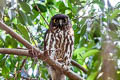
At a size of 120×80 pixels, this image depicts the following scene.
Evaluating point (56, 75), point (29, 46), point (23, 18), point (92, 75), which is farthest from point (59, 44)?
point (92, 75)

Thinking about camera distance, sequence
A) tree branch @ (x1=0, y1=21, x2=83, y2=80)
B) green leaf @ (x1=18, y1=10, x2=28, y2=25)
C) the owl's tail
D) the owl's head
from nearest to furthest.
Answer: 1. tree branch @ (x1=0, y1=21, x2=83, y2=80)
2. green leaf @ (x1=18, y1=10, x2=28, y2=25)
3. the owl's tail
4. the owl's head

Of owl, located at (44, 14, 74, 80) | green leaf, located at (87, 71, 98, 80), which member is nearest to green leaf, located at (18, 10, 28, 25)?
owl, located at (44, 14, 74, 80)

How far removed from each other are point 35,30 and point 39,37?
21 cm

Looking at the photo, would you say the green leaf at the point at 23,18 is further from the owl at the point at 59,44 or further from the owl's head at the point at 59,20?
the owl's head at the point at 59,20

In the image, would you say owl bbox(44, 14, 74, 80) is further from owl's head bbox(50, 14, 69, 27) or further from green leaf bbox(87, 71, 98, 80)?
green leaf bbox(87, 71, 98, 80)

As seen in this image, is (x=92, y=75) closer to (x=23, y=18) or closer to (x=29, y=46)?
(x=29, y=46)

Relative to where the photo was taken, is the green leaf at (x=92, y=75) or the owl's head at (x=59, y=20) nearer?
the green leaf at (x=92, y=75)

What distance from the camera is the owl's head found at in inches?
121

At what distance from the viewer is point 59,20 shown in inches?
125

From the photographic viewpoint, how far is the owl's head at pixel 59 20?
10.0ft

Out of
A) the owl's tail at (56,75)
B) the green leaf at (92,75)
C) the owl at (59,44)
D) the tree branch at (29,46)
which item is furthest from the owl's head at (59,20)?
the green leaf at (92,75)

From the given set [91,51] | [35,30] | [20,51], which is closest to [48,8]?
[35,30]

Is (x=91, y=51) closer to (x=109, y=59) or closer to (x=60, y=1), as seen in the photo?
(x=109, y=59)

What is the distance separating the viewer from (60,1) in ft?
8.57
